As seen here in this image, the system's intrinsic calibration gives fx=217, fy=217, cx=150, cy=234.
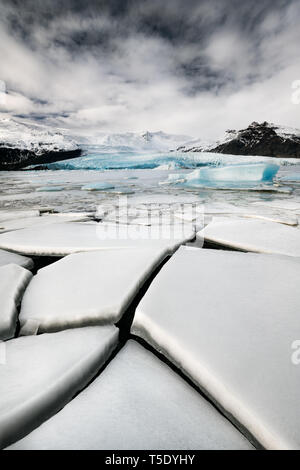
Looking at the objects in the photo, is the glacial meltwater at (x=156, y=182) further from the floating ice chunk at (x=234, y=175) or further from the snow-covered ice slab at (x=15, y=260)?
the snow-covered ice slab at (x=15, y=260)

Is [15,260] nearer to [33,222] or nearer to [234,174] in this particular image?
[33,222]

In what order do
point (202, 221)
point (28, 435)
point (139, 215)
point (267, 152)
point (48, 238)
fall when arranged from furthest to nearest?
1. point (267, 152)
2. point (139, 215)
3. point (202, 221)
4. point (48, 238)
5. point (28, 435)

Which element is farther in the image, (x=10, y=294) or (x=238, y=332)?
(x=10, y=294)

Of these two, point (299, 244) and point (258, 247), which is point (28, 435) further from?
point (299, 244)

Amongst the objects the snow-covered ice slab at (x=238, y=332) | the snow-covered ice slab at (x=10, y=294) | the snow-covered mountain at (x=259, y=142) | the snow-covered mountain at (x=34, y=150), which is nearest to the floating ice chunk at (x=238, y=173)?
the snow-covered ice slab at (x=238, y=332)

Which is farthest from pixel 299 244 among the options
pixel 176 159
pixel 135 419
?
pixel 176 159

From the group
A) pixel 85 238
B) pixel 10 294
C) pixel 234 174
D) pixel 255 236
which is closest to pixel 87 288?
pixel 10 294
